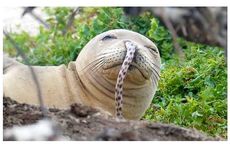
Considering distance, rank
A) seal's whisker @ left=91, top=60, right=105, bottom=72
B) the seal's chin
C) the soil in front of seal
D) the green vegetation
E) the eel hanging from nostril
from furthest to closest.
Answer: the green vegetation, seal's whisker @ left=91, top=60, right=105, bottom=72, the seal's chin, the eel hanging from nostril, the soil in front of seal

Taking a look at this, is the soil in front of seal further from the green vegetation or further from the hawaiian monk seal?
the green vegetation

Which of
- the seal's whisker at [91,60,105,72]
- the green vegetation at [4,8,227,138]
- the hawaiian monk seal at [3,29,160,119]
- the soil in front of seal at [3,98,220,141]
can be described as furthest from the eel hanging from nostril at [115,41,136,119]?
the soil in front of seal at [3,98,220,141]

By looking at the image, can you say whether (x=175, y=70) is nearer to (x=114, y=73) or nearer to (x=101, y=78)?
(x=101, y=78)

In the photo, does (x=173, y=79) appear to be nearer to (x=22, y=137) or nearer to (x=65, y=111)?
(x=65, y=111)

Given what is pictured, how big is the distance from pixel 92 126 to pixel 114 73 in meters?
1.43

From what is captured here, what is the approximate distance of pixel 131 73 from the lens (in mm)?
5172

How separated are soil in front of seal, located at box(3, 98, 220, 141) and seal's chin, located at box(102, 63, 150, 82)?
1104 mm

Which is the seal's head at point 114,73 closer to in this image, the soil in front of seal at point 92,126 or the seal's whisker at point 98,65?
the seal's whisker at point 98,65

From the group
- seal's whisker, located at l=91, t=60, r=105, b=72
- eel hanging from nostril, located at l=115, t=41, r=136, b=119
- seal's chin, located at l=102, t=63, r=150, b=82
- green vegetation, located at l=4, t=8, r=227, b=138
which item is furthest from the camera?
green vegetation, located at l=4, t=8, r=227, b=138

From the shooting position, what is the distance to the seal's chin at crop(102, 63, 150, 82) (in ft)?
16.8

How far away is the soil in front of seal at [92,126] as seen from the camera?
3.64 metres

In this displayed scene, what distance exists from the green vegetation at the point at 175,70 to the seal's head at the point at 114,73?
18.1 inches

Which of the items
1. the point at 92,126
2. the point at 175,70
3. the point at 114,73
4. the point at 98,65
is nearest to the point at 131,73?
the point at 114,73

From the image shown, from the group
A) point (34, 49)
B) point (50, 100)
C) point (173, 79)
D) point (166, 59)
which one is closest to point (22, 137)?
point (50, 100)
